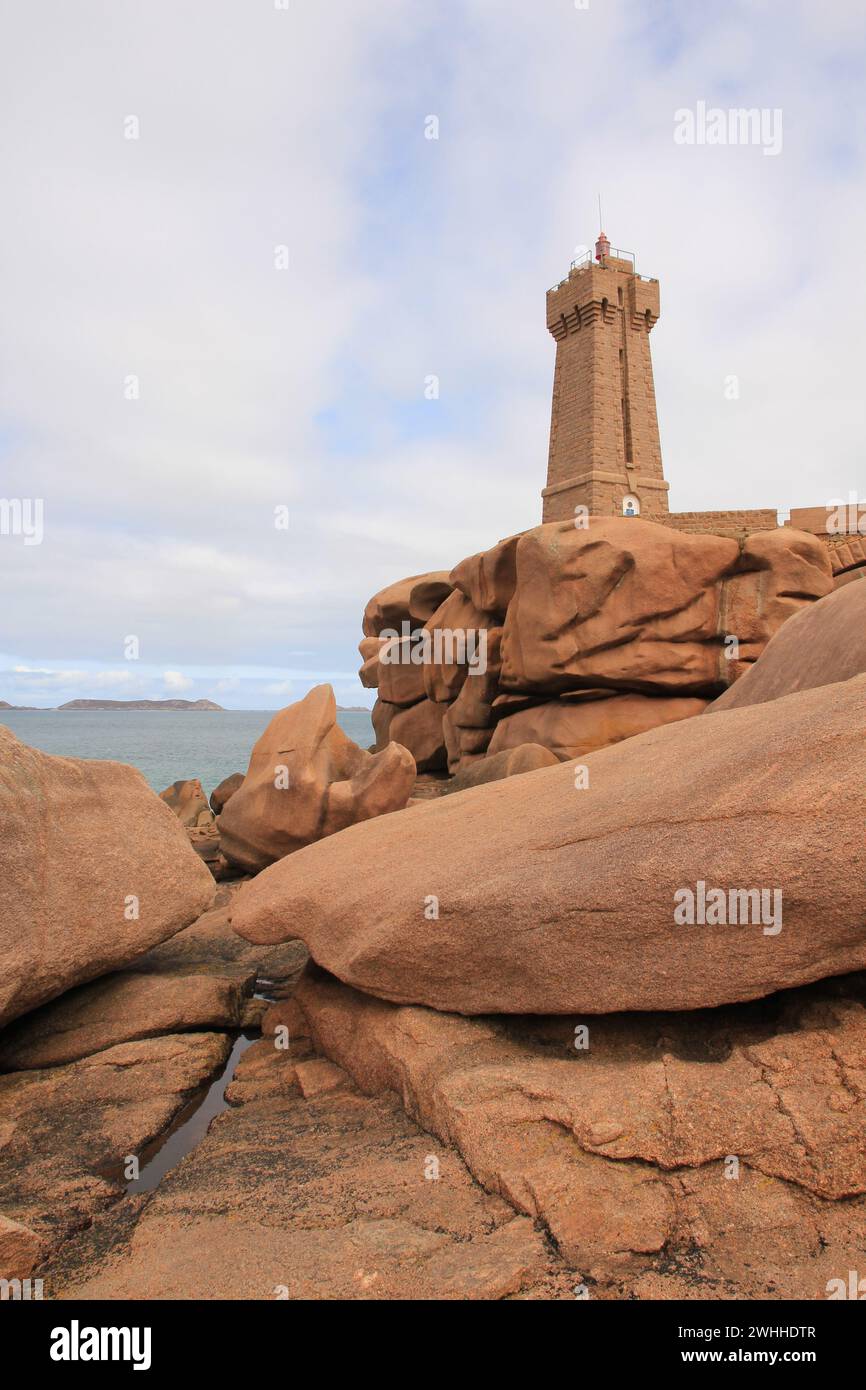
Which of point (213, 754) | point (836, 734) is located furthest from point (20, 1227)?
point (213, 754)

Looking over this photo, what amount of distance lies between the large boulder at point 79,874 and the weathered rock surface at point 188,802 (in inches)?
444

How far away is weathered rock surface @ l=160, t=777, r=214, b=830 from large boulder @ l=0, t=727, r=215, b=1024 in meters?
11.3

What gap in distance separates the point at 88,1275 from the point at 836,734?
435 centimetres

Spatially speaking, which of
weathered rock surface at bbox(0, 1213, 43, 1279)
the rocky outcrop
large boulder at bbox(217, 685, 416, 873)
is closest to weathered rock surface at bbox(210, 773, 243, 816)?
large boulder at bbox(217, 685, 416, 873)

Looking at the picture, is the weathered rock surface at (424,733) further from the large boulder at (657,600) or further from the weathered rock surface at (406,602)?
the large boulder at (657,600)

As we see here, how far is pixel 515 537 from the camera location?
15852 mm

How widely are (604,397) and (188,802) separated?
2027cm

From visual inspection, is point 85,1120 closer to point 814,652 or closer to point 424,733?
point 814,652

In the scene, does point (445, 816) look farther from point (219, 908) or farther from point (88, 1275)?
point (219, 908)

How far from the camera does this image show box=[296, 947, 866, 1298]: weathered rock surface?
3293mm

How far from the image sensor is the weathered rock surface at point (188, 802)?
18031 mm

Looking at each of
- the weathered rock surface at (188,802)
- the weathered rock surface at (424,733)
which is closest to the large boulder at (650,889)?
the weathered rock surface at (188,802)

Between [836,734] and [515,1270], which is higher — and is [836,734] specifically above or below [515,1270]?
above

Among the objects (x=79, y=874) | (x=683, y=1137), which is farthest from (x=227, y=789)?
(x=683, y=1137)
